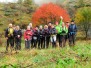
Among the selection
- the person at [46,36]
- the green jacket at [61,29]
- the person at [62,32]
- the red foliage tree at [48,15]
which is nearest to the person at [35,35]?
the person at [46,36]

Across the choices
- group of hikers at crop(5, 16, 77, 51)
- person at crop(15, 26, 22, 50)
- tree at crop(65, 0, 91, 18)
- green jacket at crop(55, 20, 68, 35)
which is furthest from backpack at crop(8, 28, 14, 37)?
tree at crop(65, 0, 91, 18)

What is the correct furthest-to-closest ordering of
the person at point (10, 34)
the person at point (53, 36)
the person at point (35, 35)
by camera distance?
the person at point (35, 35) → the person at point (53, 36) → the person at point (10, 34)

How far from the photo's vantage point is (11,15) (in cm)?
13088

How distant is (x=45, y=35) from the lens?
877 inches

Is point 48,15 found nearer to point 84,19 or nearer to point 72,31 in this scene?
point 84,19

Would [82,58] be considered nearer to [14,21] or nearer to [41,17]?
→ [41,17]

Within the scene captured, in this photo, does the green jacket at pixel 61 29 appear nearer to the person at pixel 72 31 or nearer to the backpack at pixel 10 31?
the person at pixel 72 31

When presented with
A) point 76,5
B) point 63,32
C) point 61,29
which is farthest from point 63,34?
point 76,5

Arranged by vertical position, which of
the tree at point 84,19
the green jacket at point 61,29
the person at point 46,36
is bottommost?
the tree at point 84,19

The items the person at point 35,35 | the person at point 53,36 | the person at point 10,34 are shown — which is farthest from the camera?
the person at point 35,35

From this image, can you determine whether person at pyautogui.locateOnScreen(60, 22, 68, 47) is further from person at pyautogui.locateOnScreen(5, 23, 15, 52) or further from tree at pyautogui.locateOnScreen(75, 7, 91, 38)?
tree at pyautogui.locateOnScreen(75, 7, 91, 38)

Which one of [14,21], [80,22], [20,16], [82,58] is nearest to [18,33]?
[82,58]

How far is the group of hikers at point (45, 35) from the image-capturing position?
21422mm

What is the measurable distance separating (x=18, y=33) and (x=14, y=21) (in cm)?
9585
